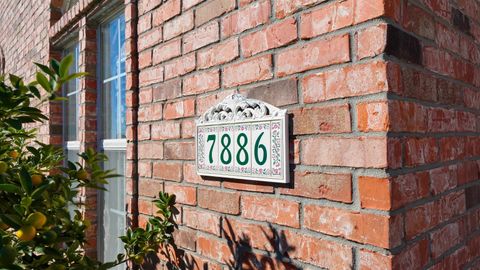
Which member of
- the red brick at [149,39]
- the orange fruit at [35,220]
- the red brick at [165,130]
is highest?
the red brick at [149,39]

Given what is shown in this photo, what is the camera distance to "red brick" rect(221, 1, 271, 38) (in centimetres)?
127

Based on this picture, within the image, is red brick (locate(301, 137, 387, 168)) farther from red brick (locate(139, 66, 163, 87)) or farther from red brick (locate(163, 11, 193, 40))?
red brick (locate(139, 66, 163, 87))

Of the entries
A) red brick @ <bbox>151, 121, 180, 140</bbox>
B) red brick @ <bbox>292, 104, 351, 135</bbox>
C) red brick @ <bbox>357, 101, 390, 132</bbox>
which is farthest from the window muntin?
red brick @ <bbox>357, 101, 390, 132</bbox>

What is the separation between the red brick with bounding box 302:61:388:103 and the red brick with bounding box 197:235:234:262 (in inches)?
25.6

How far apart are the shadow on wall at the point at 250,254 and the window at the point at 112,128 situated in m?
1.16

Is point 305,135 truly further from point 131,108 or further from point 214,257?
point 131,108

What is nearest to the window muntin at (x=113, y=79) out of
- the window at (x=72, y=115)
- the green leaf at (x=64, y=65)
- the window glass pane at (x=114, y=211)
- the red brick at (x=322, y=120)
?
the window glass pane at (x=114, y=211)

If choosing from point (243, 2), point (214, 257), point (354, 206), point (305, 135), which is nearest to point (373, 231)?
point (354, 206)

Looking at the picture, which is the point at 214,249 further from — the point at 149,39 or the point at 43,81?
the point at 149,39

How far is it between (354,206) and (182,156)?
84cm

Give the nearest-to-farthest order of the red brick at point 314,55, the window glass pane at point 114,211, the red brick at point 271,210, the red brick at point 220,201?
the red brick at point 314,55, the red brick at point 271,210, the red brick at point 220,201, the window glass pane at point 114,211

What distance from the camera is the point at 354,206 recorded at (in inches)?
39.9

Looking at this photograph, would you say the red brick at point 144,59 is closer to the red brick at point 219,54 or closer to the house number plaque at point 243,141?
the red brick at point 219,54

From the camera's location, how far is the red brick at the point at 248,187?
1250 mm
